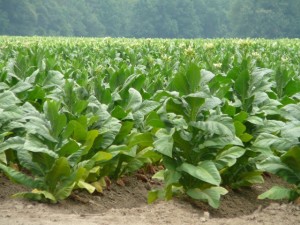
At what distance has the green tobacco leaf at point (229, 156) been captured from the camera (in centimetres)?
514

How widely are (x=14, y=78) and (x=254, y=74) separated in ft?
7.66

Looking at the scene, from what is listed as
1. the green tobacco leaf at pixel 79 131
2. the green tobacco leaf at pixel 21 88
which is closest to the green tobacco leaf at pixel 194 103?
the green tobacco leaf at pixel 79 131

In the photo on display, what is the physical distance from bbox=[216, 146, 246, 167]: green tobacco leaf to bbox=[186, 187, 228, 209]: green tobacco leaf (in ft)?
0.66

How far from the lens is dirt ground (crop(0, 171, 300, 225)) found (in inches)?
173

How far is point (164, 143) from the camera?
4.92 m

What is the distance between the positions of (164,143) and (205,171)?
34 cm

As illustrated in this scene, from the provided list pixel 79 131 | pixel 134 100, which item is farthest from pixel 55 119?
pixel 134 100

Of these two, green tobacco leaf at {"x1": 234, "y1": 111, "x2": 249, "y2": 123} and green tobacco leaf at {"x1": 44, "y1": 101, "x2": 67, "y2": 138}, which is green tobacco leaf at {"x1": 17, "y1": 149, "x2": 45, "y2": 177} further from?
green tobacco leaf at {"x1": 234, "y1": 111, "x2": 249, "y2": 123}

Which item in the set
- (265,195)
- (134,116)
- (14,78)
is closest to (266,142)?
(265,195)

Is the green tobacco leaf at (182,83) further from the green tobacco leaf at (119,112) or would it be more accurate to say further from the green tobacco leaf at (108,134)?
the green tobacco leaf at (119,112)

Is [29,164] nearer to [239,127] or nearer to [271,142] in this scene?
[239,127]

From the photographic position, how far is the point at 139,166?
578 centimetres

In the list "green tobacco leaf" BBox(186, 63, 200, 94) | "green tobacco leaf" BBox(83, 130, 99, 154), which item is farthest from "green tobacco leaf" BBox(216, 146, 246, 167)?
"green tobacco leaf" BBox(83, 130, 99, 154)

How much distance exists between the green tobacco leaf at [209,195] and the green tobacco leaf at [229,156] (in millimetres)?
201
